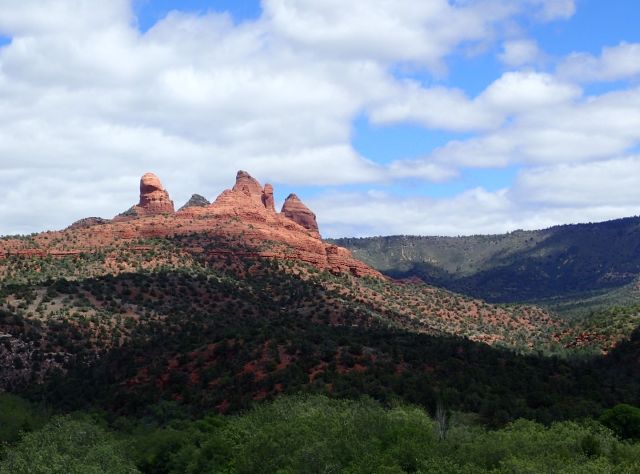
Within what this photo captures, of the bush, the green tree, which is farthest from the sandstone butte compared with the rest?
the bush

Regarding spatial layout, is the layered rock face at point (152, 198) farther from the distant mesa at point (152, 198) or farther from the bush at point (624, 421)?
the bush at point (624, 421)

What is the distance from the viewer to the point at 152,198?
17862 centimetres

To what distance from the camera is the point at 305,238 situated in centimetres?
16412

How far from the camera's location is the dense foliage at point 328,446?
43.0m

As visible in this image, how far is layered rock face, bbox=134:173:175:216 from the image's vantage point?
177275mm

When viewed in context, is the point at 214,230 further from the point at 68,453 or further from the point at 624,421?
the point at 624,421

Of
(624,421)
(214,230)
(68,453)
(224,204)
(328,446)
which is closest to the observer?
(328,446)

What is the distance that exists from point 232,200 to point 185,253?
43348 millimetres

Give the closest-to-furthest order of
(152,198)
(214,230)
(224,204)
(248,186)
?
1. (214,230)
2. (224,204)
3. (152,198)
4. (248,186)

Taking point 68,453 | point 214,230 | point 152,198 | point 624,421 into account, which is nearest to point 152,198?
point 152,198

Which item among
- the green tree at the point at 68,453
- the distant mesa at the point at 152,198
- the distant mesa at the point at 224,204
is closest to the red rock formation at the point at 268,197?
the distant mesa at the point at 224,204

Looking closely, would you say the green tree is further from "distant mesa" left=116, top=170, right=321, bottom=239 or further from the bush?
"distant mesa" left=116, top=170, right=321, bottom=239

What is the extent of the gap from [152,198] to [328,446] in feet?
461

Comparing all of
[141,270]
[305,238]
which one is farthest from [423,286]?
[141,270]
